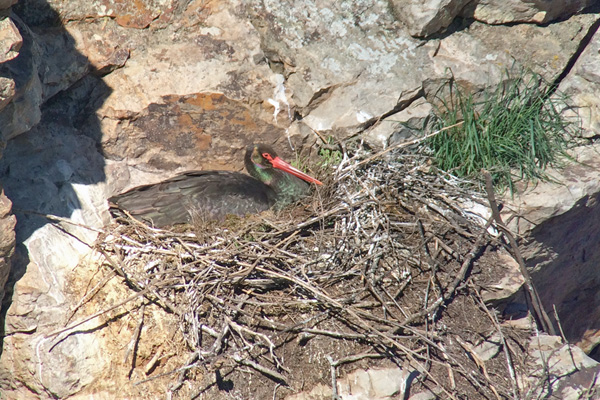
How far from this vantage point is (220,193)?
16.0 ft

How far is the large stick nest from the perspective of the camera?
4094 millimetres

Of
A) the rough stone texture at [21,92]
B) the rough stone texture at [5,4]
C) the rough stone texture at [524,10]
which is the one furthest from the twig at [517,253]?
the rough stone texture at [5,4]

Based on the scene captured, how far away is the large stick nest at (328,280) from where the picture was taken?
409 centimetres

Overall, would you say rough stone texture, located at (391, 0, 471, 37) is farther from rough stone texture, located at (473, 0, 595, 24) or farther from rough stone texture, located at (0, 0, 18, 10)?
rough stone texture, located at (0, 0, 18, 10)

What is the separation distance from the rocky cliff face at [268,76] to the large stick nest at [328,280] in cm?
56

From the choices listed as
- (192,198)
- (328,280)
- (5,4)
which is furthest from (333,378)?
(5,4)

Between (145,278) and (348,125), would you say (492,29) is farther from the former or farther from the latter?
(145,278)

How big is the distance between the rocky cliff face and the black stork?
0.26 meters

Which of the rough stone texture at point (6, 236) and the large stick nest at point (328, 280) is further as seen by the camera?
the large stick nest at point (328, 280)

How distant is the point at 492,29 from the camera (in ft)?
17.8

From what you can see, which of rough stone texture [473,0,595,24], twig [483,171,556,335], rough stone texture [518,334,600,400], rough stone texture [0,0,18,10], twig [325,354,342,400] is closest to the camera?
rough stone texture [0,0,18,10]

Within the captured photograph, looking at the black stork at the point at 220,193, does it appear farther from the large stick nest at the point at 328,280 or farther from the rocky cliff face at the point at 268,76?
the rocky cliff face at the point at 268,76

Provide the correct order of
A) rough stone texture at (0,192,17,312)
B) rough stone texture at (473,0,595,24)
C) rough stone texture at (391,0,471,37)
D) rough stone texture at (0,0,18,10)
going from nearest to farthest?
rough stone texture at (0,0,18,10), rough stone texture at (0,192,17,312), rough stone texture at (391,0,471,37), rough stone texture at (473,0,595,24)

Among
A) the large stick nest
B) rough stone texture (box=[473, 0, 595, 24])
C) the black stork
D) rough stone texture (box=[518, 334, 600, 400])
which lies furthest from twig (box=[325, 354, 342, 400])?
rough stone texture (box=[473, 0, 595, 24])
